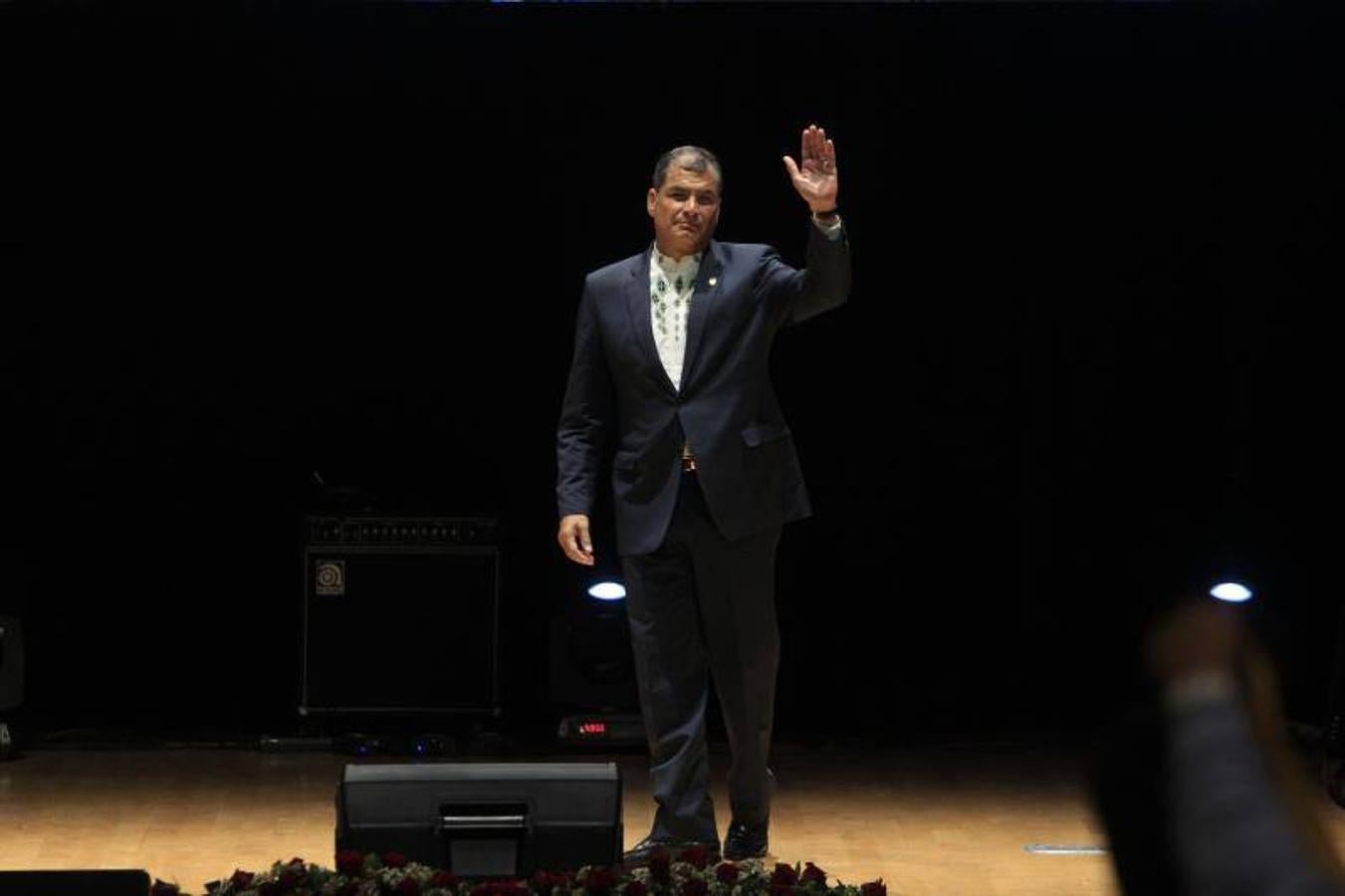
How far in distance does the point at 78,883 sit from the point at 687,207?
7.01ft

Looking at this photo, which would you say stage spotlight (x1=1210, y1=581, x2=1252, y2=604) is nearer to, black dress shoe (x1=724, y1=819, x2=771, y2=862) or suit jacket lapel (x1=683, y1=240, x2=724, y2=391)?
black dress shoe (x1=724, y1=819, x2=771, y2=862)

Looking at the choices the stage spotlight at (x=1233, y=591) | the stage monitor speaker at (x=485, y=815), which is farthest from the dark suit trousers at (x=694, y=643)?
the stage spotlight at (x=1233, y=591)

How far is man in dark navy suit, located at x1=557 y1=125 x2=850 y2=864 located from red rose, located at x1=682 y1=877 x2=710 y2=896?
107 centimetres

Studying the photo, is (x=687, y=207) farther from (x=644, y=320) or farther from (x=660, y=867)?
(x=660, y=867)

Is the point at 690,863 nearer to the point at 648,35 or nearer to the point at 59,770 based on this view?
the point at 59,770

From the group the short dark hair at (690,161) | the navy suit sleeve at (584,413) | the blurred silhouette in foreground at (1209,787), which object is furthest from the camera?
the navy suit sleeve at (584,413)

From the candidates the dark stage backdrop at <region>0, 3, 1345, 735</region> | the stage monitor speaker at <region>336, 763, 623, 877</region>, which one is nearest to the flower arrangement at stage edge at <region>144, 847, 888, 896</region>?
the stage monitor speaker at <region>336, 763, 623, 877</region>

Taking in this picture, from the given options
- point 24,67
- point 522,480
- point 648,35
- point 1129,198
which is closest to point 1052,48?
point 1129,198

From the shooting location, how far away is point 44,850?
5.01 metres

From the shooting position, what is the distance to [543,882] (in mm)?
3467

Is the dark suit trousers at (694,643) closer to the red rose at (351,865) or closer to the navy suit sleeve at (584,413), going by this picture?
the navy suit sleeve at (584,413)

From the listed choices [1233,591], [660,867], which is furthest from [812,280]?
[1233,591]

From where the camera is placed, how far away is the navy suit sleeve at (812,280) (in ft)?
14.4

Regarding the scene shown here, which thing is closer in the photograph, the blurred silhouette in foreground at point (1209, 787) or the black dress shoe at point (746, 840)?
the blurred silhouette in foreground at point (1209, 787)
